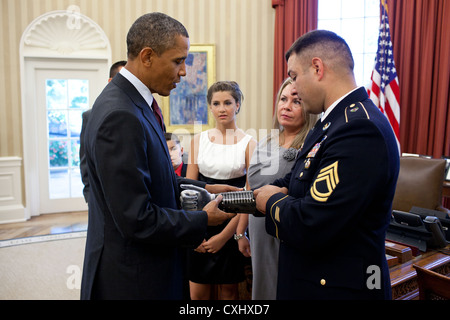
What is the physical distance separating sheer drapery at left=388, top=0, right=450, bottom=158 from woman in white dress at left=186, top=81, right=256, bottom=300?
3.61m

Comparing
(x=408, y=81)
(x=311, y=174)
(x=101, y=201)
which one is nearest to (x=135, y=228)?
(x=101, y=201)

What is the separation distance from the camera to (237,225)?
219 centimetres

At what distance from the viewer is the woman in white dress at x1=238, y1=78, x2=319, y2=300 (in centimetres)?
192

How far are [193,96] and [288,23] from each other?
2.01m

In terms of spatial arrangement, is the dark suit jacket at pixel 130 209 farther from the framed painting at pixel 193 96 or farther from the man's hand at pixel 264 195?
the framed painting at pixel 193 96

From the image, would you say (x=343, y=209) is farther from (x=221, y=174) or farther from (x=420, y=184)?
(x=420, y=184)

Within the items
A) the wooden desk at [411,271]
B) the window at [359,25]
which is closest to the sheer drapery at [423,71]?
the window at [359,25]

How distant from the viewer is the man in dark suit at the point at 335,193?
109cm

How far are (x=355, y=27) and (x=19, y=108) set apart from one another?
5607mm

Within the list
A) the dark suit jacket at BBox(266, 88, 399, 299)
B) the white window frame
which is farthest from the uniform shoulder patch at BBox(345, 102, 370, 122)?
the white window frame

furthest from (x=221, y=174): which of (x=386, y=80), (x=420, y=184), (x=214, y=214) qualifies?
(x=386, y=80)

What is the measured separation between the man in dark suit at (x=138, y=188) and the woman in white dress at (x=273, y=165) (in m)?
0.67

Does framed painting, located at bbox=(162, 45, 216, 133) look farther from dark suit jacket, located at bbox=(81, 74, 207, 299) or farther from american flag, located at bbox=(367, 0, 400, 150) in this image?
dark suit jacket, located at bbox=(81, 74, 207, 299)

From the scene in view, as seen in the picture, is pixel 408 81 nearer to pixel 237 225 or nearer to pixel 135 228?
pixel 237 225
